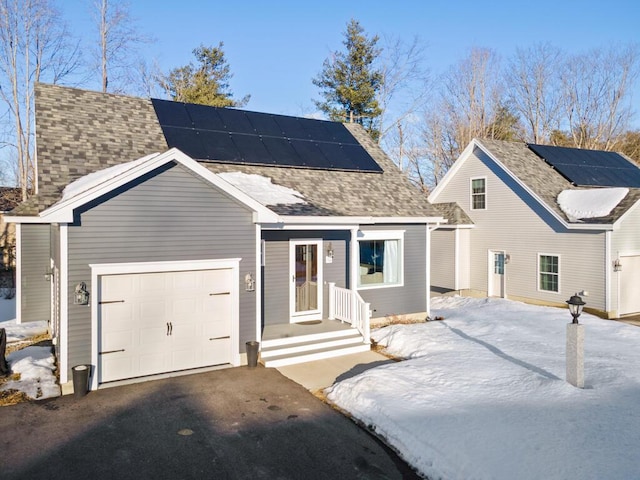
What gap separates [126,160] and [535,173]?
48.0 feet

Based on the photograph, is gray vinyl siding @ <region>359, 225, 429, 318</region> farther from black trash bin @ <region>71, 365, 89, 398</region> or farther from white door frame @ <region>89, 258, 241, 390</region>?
black trash bin @ <region>71, 365, 89, 398</region>

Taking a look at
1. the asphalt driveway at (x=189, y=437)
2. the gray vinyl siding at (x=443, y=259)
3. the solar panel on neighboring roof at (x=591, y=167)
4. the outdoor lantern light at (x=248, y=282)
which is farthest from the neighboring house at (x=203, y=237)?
the solar panel on neighboring roof at (x=591, y=167)

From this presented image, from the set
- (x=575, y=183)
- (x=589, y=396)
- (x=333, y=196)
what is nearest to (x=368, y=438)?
(x=589, y=396)

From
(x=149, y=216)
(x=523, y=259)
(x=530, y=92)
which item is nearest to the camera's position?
(x=149, y=216)

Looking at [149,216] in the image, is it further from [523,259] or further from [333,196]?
[523,259]

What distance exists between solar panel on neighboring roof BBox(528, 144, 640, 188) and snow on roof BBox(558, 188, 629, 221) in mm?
1904

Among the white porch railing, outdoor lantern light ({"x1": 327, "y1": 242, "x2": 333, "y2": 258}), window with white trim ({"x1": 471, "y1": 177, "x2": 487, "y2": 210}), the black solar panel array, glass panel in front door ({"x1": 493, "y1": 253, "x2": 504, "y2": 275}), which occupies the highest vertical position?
the black solar panel array

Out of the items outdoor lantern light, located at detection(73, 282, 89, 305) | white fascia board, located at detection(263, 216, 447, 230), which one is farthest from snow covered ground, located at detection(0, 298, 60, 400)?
white fascia board, located at detection(263, 216, 447, 230)

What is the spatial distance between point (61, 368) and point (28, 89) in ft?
68.9

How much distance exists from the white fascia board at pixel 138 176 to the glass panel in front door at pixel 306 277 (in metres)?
2.52

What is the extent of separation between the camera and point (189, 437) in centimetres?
631

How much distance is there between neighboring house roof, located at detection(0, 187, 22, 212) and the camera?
933 inches

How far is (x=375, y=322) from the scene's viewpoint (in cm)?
1261

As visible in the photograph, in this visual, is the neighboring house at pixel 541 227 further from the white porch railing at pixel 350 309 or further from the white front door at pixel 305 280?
the white front door at pixel 305 280
